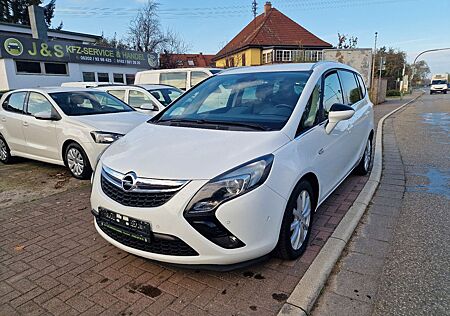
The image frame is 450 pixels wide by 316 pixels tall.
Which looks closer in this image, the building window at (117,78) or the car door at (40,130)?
the car door at (40,130)

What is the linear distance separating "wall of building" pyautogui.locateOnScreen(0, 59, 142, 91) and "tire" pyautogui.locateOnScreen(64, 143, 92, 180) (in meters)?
13.5

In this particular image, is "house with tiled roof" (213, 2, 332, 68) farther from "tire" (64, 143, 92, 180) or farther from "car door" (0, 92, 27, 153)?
"tire" (64, 143, 92, 180)

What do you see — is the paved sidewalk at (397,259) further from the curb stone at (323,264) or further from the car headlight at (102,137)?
the car headlight at (102,137)

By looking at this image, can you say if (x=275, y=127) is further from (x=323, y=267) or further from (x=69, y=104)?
(x=69, y=104)

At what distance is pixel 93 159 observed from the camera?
5293 mm

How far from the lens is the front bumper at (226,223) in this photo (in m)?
2.28

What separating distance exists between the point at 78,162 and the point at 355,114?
4480mm

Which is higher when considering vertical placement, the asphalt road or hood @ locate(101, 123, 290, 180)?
hood @ locate(101, 123, 290, 180)

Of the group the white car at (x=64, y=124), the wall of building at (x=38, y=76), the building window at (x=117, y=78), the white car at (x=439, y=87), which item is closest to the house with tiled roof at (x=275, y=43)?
the building window at (x=117, y=78)

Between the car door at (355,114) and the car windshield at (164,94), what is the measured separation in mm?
4894

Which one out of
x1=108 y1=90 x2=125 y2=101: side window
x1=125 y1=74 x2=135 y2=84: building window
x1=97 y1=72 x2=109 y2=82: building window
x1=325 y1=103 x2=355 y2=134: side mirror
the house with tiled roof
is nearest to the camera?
x1=325 y1=103 x2=355 y2=134: side mirror

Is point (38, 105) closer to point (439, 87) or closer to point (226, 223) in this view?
point (226, 223)

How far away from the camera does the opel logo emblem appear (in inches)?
96.0

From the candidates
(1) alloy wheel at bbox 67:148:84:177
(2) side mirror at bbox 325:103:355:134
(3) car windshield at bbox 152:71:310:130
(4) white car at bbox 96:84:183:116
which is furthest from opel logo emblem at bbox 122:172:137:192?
(4) white car at bbox 96:84:183:116
